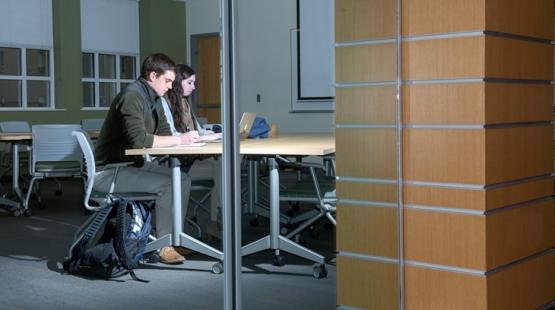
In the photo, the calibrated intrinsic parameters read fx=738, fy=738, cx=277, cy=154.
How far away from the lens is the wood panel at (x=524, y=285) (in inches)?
119

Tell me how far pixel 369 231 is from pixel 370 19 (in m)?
0.88

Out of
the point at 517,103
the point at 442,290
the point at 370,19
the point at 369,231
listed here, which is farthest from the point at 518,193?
the point at 370,19

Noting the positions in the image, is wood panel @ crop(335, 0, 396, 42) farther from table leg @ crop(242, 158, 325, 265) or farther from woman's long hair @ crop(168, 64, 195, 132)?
woman's long hair @ crop(168, 64, 195, 132)

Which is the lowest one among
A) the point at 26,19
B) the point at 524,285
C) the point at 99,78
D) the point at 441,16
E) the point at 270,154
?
the point at 524,285

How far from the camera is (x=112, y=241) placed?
254 cm

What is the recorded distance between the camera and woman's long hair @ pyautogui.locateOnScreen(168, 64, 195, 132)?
194 cm

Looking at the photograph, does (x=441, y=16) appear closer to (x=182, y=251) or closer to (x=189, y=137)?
(x=189, y=137)

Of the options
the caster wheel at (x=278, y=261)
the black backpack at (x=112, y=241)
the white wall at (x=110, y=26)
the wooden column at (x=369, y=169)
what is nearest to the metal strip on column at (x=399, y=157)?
the wooden column at (x=369, y=169)

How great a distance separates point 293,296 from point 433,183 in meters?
0.82

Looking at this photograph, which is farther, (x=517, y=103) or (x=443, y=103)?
(x=517, y=103)

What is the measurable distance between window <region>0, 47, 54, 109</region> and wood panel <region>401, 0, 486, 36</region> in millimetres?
1787

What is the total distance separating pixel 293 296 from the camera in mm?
2580

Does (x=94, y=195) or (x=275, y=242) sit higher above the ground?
(x=94, y=195)

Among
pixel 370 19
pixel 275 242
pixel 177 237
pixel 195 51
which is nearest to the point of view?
pixel 195 51
